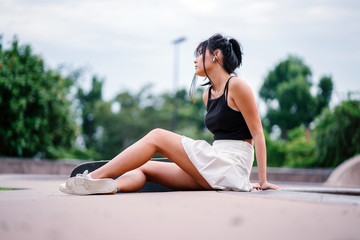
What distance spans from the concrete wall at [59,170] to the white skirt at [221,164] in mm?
10194

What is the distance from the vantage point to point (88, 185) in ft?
11.9

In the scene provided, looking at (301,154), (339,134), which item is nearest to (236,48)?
(339,134)

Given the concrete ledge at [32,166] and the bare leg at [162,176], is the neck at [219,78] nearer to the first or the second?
the bare leg at [162,176]

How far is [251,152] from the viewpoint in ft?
13.2

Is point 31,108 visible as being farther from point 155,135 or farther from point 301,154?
point 301,154

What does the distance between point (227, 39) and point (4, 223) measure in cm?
280

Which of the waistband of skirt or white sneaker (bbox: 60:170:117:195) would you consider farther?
the waistband of skirt

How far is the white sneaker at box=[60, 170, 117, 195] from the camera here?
11.9 ft

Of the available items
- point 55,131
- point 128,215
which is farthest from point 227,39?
point 55,131

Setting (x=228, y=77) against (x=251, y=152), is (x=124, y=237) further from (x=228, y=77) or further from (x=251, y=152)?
(x=228, y=77)

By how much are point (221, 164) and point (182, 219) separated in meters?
1.52

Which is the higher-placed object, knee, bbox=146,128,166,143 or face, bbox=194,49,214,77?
face, bbox=194,49,214,77

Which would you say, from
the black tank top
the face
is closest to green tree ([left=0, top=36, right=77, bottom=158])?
the face

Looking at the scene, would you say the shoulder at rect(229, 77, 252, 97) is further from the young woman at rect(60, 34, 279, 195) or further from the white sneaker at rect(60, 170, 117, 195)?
the white sneaker at rect(60, 170, 117, 195)
